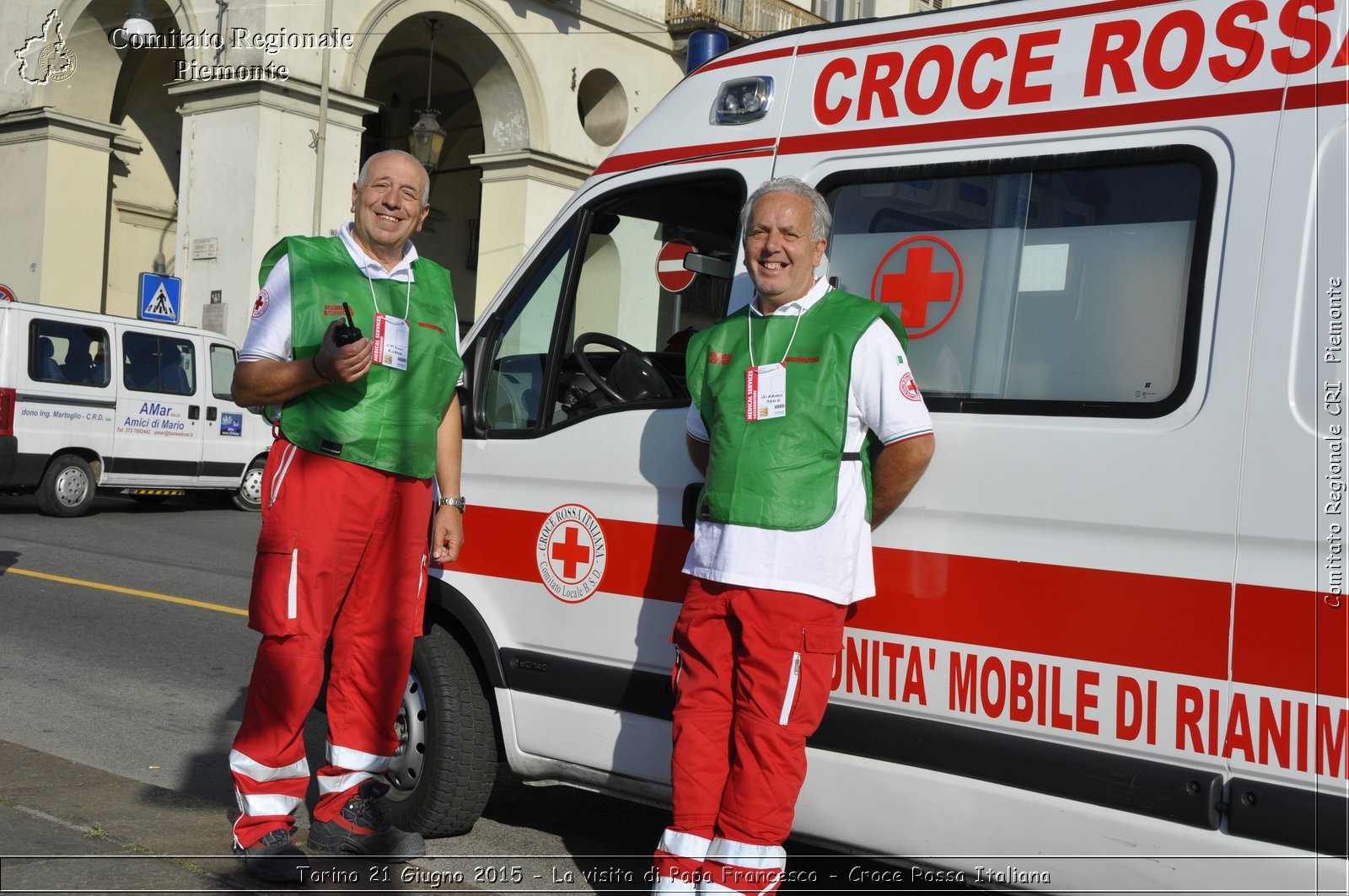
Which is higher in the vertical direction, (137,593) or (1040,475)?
(1040,475)

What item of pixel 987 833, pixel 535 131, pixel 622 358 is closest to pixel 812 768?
pixel 987 833

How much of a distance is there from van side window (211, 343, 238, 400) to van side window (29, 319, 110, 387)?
4.16 feet

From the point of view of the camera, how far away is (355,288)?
3.79m

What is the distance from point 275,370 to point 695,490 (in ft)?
3.69

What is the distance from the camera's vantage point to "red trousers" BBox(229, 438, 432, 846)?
12.0 feet

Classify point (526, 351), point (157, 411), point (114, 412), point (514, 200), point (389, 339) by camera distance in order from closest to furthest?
point (389, 339)
point (526, 351)
point (114, 412)
point (157, 411)
point (514, 200)

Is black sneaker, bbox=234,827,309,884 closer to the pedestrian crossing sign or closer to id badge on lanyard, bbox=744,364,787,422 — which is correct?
id badge on lanyard, bbox=744,364,787,422

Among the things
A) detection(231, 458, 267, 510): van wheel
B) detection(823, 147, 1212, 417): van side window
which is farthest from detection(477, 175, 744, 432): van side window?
detection(231, 458, 267, 510): van wheel

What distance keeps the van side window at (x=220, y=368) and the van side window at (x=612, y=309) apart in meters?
11.2

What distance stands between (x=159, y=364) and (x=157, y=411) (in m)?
0.48

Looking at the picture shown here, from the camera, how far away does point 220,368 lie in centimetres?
1488

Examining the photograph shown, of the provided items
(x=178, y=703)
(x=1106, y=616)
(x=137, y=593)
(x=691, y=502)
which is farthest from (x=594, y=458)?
(x=137, y=593)

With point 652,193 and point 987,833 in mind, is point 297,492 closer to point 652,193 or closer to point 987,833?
point 652,193

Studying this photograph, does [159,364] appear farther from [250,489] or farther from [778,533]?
[778,533]
